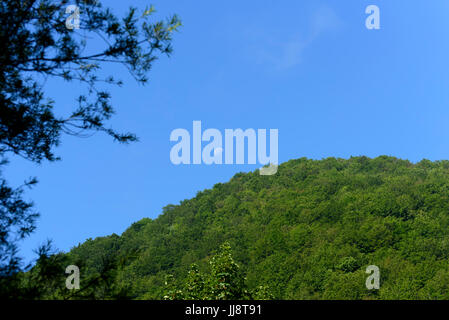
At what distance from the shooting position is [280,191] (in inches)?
3851

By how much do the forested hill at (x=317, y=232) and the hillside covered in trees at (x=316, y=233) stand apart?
6.1 inches

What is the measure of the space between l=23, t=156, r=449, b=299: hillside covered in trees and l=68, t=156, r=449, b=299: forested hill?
155 mm

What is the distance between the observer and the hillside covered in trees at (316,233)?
60.4 metres

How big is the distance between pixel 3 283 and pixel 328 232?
2801 inches

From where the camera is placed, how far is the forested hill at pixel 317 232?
60.5m

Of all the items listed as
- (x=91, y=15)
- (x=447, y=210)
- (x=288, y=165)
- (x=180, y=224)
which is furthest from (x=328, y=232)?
(x=91, y=15)

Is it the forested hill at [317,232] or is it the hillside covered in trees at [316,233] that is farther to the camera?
the forested hill at [317,232]

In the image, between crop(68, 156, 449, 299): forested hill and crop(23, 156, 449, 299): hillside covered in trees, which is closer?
crop(23, 156, 449, 299): hillside covered in trees

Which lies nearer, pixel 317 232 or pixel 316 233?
pixel 316 233

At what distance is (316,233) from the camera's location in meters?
73.8

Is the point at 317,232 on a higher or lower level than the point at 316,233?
higher

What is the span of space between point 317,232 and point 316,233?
0.30m

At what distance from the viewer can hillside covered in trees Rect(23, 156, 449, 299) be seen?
198 feet
